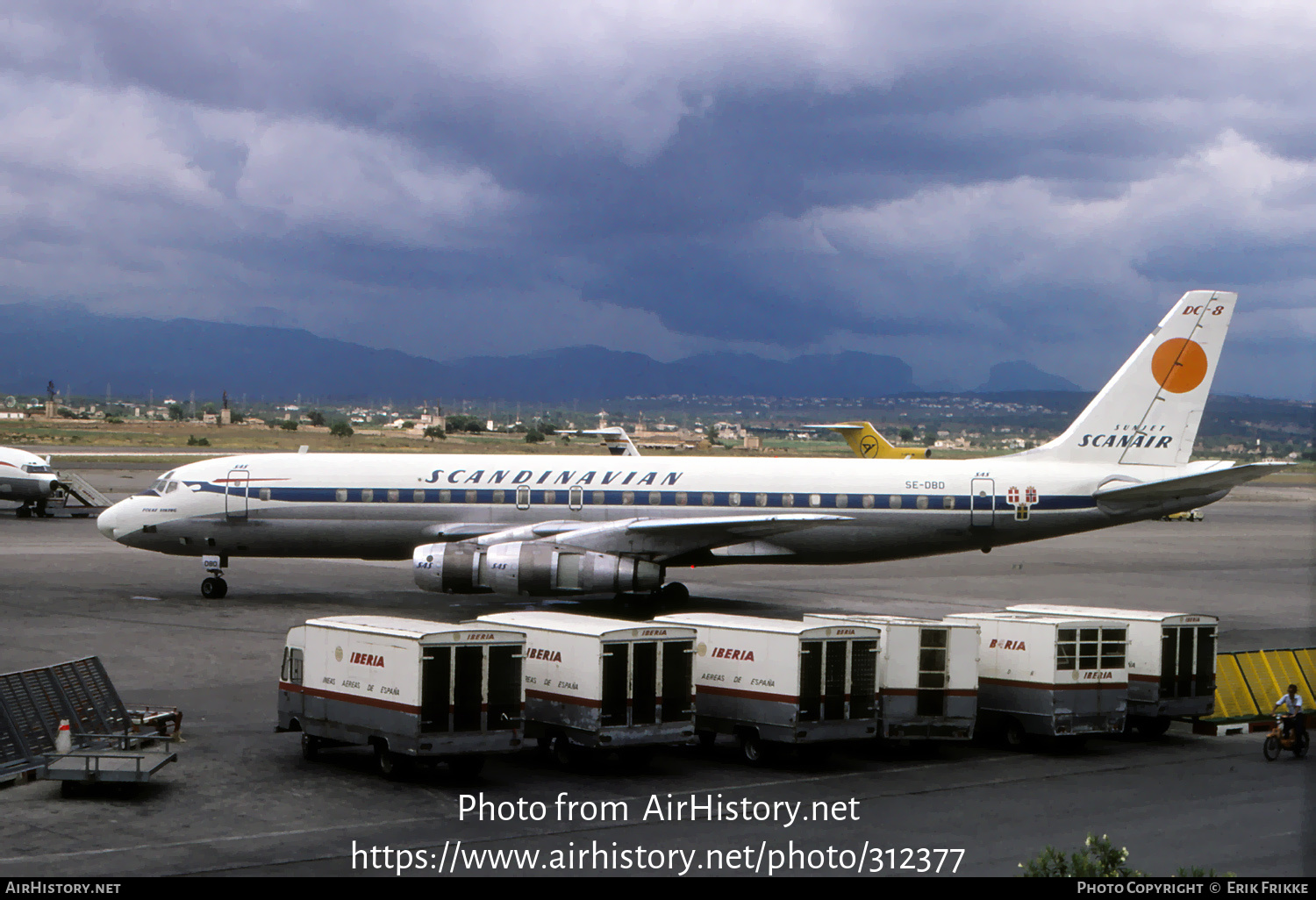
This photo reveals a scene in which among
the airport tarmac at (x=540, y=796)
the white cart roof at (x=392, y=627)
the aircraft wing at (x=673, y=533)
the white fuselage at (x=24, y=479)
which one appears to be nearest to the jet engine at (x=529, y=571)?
the aircraft wing at (x=673, y=533)

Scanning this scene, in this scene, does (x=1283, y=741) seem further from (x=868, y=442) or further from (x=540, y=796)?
(x=868, y=442)

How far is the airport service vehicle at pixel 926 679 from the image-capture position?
21656mm

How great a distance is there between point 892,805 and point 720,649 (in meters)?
4.42

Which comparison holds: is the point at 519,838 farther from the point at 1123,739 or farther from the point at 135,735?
the point at 1123,739

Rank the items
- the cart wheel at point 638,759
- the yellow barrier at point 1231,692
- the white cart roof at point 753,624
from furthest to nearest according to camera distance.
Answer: the yellow barrier at point 1231,692 < the white cart roof at point 753,624 < the cart wheel at point 638,759

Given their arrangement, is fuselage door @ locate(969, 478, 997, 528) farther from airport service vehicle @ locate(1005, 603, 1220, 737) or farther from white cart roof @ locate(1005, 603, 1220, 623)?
airport service vehicle @ locate(1005, 603, 1220, 737)

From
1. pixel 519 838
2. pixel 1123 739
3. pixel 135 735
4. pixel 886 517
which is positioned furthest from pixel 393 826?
pixel 886 517

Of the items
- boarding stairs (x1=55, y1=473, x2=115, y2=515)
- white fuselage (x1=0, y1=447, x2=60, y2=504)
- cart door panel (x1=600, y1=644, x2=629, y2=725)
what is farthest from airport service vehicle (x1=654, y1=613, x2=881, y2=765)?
boarding stairs (x1=55, y1=473, x2=115, y2=515)

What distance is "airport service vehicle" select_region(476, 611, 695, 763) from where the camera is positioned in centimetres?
1984

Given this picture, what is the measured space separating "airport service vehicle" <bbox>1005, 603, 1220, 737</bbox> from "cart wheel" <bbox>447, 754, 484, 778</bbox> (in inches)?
481

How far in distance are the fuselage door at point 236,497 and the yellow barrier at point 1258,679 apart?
27.3 meters

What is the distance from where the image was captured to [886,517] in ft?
126

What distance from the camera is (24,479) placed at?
216ft

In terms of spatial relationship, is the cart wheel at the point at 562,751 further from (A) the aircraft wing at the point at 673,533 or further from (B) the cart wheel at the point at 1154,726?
(A) the aircraft wing at the point at 673,533
